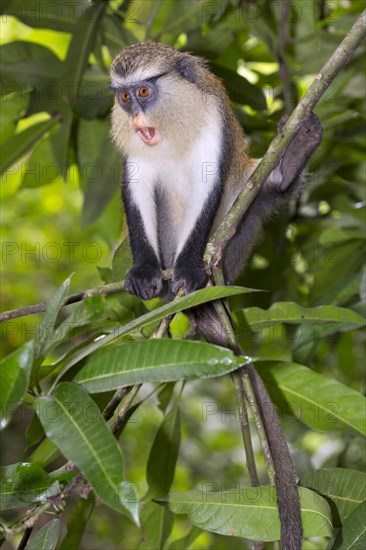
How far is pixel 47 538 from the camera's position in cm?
180

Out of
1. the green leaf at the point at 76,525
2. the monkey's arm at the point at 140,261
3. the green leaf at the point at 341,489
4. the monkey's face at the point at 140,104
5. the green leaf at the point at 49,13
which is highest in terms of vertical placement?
the green leaf at the point at 49,13

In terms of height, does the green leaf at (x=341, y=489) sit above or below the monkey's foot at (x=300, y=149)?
below

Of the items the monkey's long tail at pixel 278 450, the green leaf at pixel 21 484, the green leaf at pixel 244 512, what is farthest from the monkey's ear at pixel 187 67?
the green leaf at pixel 21 484

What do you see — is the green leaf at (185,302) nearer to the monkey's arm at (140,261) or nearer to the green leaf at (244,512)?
the green leaf at (244,512)

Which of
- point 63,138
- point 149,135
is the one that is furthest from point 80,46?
point 149,135

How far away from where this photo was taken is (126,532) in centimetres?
746

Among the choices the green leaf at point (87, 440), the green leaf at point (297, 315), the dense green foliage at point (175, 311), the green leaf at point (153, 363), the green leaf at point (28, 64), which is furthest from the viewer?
the green leaf at point (28, 64)

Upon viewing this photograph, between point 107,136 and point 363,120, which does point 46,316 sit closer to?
point 107,136

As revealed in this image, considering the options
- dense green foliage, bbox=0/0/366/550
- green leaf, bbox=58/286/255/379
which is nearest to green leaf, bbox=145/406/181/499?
dense green foliage, bbox=0/0/366/550

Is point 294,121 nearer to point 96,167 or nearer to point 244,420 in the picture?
point 244,420

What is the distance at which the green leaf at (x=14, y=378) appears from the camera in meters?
1.37

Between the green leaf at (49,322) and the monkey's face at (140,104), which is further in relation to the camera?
the monkey's face at (140,104)

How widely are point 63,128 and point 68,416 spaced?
2.30 meters

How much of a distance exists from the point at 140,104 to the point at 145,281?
79 centimetres
